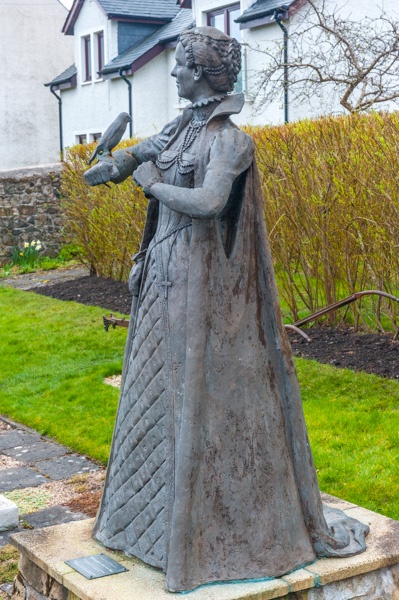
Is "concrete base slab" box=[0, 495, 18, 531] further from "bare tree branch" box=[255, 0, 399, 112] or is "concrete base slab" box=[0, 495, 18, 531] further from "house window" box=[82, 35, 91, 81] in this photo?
"house window" box=[82, 35, 91, 81]

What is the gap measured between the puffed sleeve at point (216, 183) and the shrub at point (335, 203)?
214 inches

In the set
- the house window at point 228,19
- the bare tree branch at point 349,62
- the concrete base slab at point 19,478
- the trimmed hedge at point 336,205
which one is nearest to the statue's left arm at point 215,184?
the concrete base slab at point 19,478

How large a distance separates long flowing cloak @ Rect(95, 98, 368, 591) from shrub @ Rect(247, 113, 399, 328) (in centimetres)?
533

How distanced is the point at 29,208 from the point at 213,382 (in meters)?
15.4

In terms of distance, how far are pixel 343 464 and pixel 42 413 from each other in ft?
10.8

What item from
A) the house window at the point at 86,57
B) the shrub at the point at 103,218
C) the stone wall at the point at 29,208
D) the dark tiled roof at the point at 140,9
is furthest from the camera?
the house window at the point at 86,57

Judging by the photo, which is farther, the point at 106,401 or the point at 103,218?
the point at 103,218

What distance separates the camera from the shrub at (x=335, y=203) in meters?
9.28

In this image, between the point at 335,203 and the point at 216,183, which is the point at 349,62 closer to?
the point at 335,203

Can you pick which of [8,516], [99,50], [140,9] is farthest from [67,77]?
[8,516]

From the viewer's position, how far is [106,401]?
29.2ft

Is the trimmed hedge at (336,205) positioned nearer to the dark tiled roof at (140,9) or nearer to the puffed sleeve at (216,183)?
the puffed sleeve at (216,183)

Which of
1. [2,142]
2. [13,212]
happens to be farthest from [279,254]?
[2,142]

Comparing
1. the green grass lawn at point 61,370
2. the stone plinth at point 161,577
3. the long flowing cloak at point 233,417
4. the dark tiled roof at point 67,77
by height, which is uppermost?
the dark tiled roof at point 67,77
